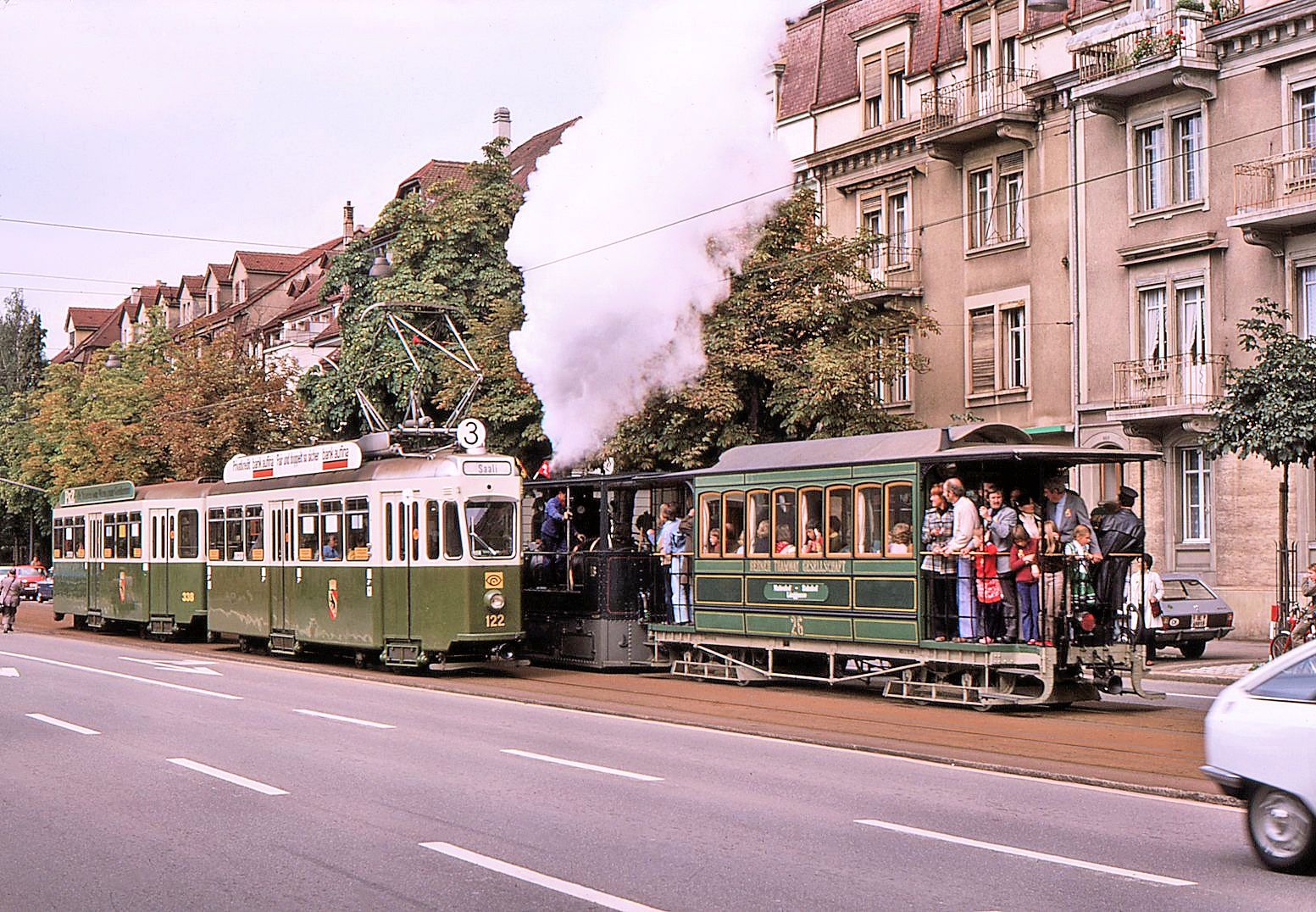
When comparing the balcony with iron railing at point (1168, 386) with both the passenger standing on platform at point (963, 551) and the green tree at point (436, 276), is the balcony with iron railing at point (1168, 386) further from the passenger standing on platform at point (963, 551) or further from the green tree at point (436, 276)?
the green tree at point (436, 276)

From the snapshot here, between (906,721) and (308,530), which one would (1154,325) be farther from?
(906,721)

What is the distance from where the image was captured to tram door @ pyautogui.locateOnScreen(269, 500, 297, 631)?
27.9 metres

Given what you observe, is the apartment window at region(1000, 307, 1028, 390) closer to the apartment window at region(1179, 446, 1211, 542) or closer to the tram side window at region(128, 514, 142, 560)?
the apartment window at region(1179, 446, 1211, 542)

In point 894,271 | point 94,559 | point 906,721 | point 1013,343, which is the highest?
point 894,271

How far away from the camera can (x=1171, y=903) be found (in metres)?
8.04

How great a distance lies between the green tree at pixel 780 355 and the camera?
31.7 meters

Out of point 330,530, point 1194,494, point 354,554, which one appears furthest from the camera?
point 1194,494

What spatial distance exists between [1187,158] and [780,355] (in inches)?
354

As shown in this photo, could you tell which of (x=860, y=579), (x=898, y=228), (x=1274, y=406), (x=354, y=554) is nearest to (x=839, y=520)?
(x=860, y=579)

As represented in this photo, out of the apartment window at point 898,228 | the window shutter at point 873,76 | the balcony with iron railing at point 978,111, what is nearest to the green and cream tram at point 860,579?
the balcony with iron railing at point 978,111

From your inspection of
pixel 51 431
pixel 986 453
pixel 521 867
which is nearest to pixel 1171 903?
pixel 521 867

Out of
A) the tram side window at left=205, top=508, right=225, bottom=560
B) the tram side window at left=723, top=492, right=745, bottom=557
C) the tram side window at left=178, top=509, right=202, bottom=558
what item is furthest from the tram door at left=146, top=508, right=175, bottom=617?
the tram side window at left=723, top=492, right=745, bottom=557

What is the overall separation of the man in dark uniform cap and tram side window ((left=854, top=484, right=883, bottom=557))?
8.76 ft

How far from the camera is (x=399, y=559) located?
24.4 m
